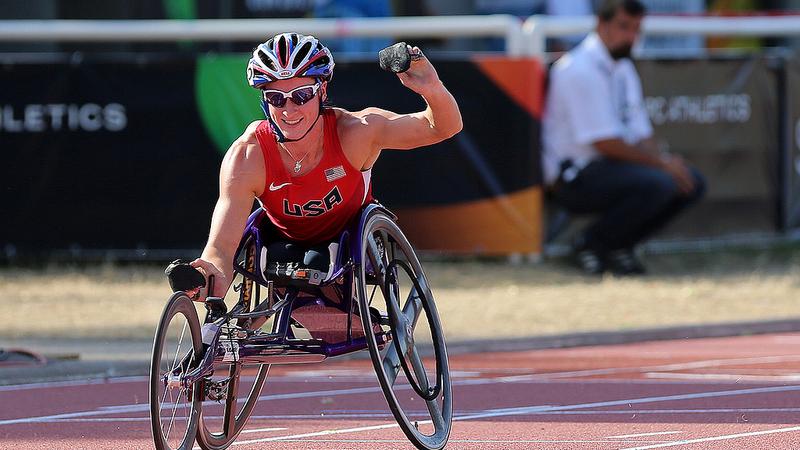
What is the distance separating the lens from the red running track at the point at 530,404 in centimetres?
720

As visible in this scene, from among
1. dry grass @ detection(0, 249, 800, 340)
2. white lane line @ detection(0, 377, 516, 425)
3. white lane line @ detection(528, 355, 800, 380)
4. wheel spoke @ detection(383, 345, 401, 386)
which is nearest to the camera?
wheel spoke @ detection(383, 345, 401, 386)

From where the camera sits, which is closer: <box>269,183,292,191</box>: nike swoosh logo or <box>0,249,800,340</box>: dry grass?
<box>269,183,292,191</box>: nike swoosh logo

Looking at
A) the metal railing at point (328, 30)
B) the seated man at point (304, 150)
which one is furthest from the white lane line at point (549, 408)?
the metal railing at point (328, 30)

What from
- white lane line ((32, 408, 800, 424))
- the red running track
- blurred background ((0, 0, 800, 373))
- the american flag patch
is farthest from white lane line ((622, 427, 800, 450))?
blurred background ((0, 0, 800, 373))

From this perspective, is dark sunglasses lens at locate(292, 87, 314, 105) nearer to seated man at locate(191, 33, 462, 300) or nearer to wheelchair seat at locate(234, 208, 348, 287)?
seated man at locate(191, 33, 462, 300)

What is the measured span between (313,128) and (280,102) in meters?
0.18

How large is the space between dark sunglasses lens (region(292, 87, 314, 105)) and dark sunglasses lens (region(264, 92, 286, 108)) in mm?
41

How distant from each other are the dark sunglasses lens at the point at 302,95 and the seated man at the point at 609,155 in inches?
294

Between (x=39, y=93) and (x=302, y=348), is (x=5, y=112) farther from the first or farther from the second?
(x=302, y=348)

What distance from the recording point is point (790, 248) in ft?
49.2

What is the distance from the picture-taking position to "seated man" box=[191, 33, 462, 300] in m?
6.16

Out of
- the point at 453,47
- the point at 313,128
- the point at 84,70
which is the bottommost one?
the point at 453,47

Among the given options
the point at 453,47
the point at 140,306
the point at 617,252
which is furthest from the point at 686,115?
the point at 140,306

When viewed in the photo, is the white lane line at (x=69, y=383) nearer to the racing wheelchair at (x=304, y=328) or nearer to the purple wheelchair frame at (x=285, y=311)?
the racing wheelchair at (x=304, y=328)
